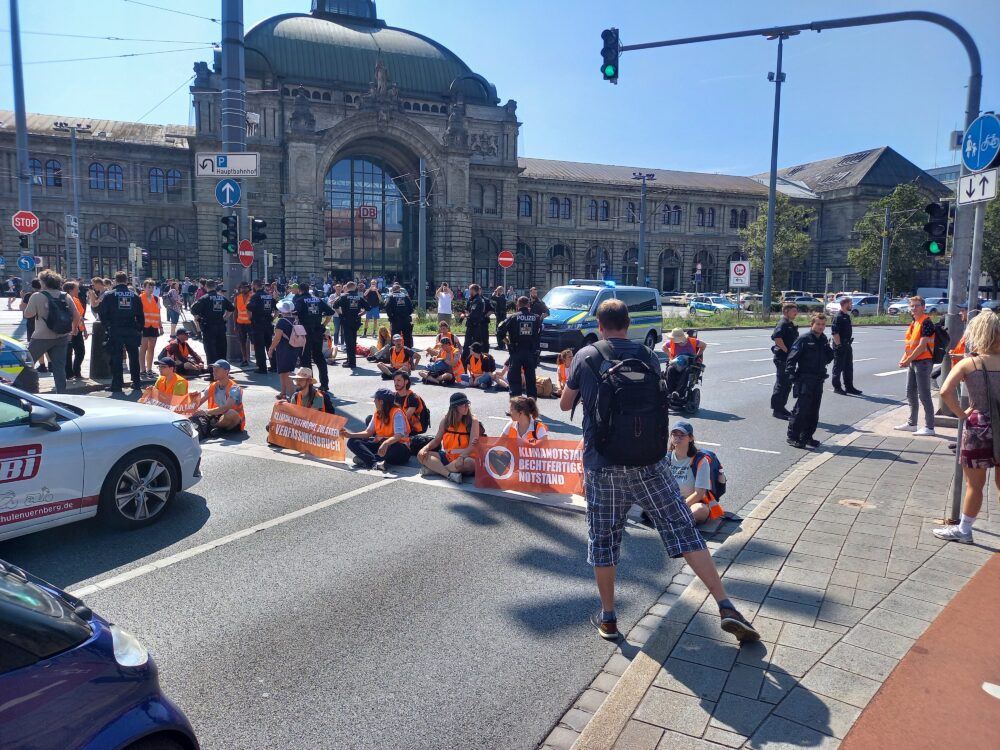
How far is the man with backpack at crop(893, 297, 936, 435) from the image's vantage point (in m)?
11.0

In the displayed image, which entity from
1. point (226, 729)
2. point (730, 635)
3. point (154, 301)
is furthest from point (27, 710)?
point (154, 301)

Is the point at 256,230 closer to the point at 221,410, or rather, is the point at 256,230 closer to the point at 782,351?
the point at 221,410

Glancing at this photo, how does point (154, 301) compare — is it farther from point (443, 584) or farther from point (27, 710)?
point (27, 710)

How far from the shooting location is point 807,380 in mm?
10062

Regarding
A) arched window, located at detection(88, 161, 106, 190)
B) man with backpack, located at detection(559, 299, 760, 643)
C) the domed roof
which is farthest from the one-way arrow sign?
arched window, located at detection(88, 161, 106, 190)

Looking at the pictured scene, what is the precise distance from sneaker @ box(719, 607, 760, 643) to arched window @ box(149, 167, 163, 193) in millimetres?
63652

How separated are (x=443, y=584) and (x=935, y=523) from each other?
14.4 feet

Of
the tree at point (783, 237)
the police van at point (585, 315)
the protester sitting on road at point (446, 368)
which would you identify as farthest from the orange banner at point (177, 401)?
the tree at point (783, 237)

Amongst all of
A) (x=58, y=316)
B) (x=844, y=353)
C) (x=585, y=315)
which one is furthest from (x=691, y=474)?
(x=585, y=315)

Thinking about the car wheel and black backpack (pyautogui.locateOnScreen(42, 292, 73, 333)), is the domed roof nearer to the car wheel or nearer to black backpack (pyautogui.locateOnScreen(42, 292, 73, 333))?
black backpack (pyautogui.locateOnScreen(42, 292, 73, 333))

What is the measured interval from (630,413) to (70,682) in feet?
9.14

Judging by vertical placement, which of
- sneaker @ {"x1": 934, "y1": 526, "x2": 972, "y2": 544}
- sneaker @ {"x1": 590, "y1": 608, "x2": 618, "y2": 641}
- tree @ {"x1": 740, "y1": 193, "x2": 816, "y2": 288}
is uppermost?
tree @ {"x1": 740, "y1": 193, "x2": 816, "y2": 288}

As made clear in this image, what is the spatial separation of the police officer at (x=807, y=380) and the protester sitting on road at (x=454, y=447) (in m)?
4.71

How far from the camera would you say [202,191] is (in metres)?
54.4
